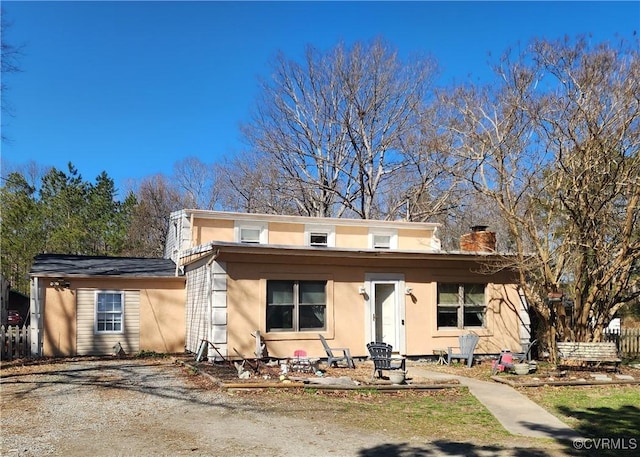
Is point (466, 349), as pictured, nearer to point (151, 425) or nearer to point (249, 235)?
point (249, 235)

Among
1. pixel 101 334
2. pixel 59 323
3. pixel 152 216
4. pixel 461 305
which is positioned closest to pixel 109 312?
pixel 101 334

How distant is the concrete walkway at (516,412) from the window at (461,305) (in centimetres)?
375

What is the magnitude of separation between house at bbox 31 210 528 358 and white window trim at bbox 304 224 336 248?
448 cm

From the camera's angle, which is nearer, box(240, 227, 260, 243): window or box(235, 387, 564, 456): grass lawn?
box(235, 387, 564, 456): grass lawn

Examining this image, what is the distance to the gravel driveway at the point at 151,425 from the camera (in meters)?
7.07

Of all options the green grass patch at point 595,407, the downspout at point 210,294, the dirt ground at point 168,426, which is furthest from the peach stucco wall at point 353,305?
the green grass patch at point 595,407

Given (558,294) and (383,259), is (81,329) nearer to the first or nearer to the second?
(383,259)

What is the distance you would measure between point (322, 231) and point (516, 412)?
1387 cm

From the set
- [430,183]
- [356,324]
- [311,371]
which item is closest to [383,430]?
[311,371]

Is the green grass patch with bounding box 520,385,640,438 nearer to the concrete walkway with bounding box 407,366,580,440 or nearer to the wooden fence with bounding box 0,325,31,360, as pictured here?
the concrete walkway with bounding box 407,366,580,440

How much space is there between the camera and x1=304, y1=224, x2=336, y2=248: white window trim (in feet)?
74.6

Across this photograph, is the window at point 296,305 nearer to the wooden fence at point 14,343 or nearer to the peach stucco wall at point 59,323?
the peach stucco wall at point 59,323

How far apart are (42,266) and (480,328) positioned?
42.9 ft

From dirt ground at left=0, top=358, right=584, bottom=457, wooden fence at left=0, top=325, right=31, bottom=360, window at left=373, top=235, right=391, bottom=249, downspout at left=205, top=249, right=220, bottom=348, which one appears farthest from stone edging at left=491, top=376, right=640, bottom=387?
wooden fence at left=0, top=325, right=31, bottom=360
